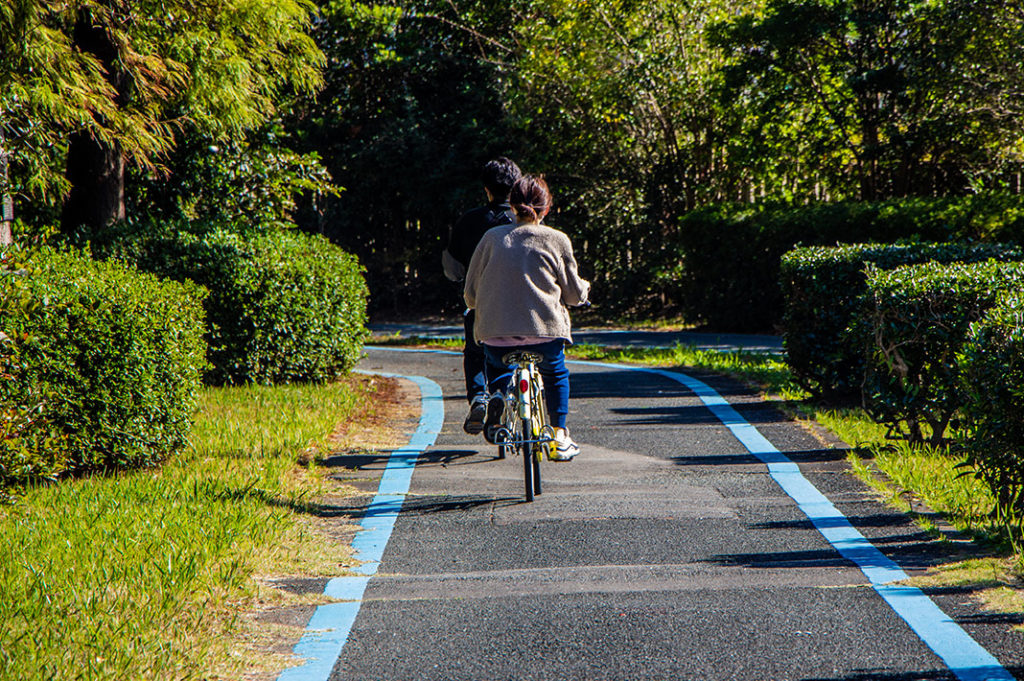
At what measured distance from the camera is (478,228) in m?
7.75

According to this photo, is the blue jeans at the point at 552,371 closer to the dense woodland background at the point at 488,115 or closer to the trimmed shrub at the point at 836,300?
the trimmed shrub at the point at 836,300

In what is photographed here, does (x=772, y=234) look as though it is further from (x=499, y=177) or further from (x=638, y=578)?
(x=638, y=578)

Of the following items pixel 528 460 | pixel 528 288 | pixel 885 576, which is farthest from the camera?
pixel 528 288

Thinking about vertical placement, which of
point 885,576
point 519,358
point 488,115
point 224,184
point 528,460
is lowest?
point 885,576

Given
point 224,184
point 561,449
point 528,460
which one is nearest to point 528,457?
point 528,460

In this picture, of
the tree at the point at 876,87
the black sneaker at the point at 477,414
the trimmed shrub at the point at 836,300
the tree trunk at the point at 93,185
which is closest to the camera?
the black sneaker at the point at 477,414

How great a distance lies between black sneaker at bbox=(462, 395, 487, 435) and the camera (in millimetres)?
7151

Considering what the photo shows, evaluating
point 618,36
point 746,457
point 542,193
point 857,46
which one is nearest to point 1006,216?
point 857,46

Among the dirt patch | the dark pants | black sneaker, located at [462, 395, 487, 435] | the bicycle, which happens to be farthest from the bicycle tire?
the dark pants

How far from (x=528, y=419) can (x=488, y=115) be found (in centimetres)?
1892

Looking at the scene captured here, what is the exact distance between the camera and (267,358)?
36.5 feet

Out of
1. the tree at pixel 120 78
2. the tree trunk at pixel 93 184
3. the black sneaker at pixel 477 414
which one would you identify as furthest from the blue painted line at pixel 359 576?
the tree trunk at pixel 93 184

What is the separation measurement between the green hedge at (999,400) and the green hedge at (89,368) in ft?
15.3

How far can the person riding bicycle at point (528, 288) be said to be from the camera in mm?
6512
